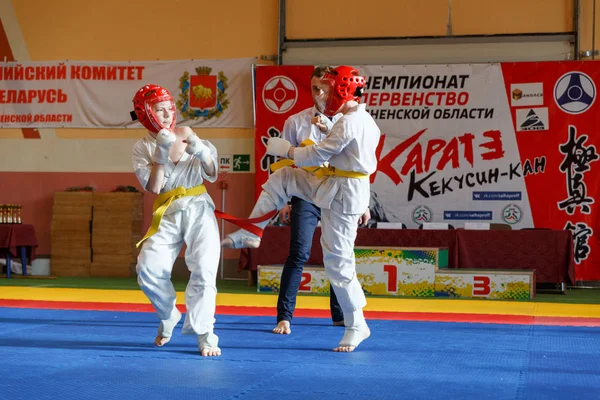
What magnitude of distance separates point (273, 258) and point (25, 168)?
4.46 m

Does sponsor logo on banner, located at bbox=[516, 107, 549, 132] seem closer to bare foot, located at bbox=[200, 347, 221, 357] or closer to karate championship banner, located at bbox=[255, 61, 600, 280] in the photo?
karate championship banner, located at bbox=[255, 61, 600, 280]

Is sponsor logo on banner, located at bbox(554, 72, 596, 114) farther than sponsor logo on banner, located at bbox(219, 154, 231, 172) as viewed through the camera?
No

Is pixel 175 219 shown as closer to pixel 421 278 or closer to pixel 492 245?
pixel 421 278

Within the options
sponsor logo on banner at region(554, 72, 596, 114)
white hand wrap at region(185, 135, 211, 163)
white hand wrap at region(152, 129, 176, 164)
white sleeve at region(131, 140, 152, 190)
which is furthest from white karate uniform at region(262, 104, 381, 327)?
sponsor logo on banner at region(554, 72, 596, 114)

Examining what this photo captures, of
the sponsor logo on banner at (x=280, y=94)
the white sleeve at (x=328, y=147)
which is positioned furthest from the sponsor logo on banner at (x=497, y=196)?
the white sleeve at (x=328, y=147)

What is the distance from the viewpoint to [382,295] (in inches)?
330

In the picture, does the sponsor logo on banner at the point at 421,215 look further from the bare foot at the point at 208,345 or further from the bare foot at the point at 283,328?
the bare foot at the point at 208,345

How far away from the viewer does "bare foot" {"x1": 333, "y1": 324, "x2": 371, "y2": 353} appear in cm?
429

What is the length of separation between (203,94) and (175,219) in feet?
22.6

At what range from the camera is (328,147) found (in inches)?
165

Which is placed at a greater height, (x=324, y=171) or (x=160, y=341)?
(x=324, y=171)

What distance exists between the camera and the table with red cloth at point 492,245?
882cm

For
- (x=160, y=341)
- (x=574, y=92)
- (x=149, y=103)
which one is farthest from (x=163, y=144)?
(x=574, y=92)

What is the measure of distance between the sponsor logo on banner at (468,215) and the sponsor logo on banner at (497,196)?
0.63ft
